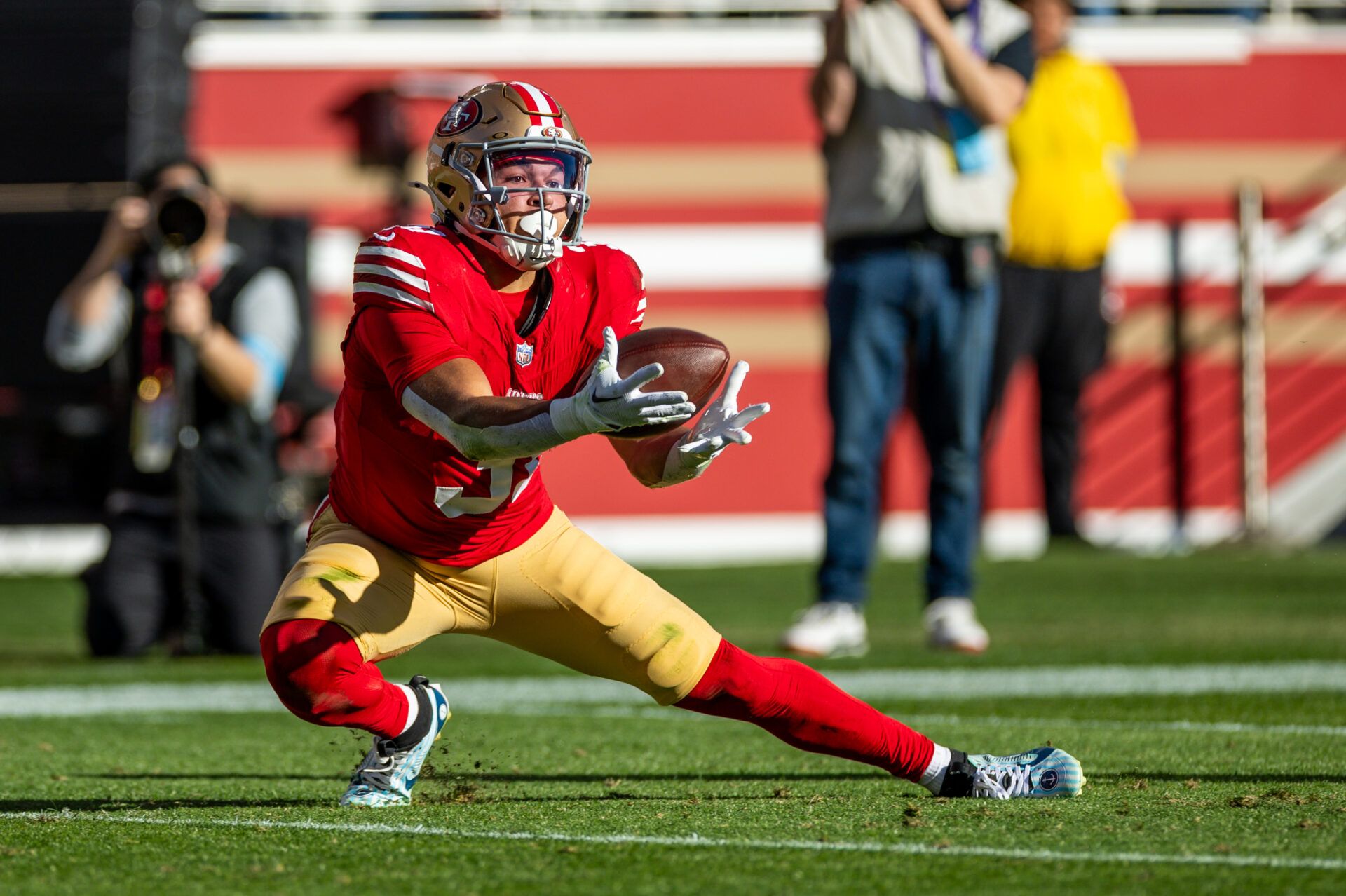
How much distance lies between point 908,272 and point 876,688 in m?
1.50

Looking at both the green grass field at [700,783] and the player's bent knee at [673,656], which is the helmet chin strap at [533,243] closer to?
the player's bent knee at [673,656]

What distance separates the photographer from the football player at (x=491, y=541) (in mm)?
3459

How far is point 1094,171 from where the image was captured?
9.44 metres

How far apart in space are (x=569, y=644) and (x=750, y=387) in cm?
808

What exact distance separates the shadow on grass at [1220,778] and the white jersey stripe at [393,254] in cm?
165

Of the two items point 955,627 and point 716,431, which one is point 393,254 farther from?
point 955,627

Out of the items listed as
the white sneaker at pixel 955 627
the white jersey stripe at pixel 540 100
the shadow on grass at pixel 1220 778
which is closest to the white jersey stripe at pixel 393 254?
the white jersey stripe at pixel 540 100

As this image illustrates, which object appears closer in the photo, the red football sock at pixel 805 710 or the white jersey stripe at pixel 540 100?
the red football sock at pixel 805 710

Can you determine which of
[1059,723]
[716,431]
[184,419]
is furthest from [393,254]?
[184,419]

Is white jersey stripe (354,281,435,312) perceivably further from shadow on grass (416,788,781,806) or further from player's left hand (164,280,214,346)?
player's left hand (164,280,214,346)

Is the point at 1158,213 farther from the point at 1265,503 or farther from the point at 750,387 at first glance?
the point at 750,387

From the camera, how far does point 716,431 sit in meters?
3.28

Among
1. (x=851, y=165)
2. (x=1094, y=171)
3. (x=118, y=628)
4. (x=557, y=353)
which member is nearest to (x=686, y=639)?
(x=557, y=353)

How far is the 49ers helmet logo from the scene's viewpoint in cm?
372
